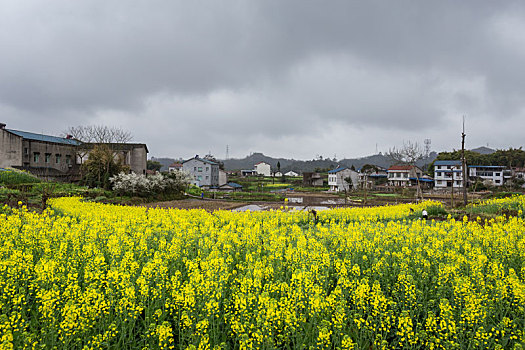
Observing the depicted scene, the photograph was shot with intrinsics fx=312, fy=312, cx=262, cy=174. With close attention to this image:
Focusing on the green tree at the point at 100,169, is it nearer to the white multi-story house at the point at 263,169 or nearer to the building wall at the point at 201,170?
the building wall at the point at 201,170

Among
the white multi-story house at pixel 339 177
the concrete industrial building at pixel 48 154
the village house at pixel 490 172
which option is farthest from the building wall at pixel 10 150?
the village house at pixel 490 172

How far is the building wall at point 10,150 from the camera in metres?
38.9

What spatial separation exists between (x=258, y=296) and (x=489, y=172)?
8664cm

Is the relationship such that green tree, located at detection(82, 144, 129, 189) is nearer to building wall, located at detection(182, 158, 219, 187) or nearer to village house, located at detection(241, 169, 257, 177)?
building wall, located at detection(182, 158, 219, 187)

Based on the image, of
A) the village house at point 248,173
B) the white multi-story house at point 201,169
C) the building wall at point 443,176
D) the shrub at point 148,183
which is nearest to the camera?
the shrub at point 148,183

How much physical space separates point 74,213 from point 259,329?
1141cm

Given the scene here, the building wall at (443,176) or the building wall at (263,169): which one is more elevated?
the building wall at (263,169)

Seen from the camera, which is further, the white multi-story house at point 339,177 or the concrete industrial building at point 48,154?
the white multi-story house at point 339,177

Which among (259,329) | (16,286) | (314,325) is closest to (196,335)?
(259,329)

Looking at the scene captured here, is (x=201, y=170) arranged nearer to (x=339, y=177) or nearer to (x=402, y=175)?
(x=339, y=177)

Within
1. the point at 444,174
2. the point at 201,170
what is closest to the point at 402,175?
the point at 444,174

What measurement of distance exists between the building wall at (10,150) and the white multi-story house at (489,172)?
273 feet

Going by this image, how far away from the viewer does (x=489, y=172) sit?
237 feet

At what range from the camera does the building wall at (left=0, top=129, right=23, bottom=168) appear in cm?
3888
